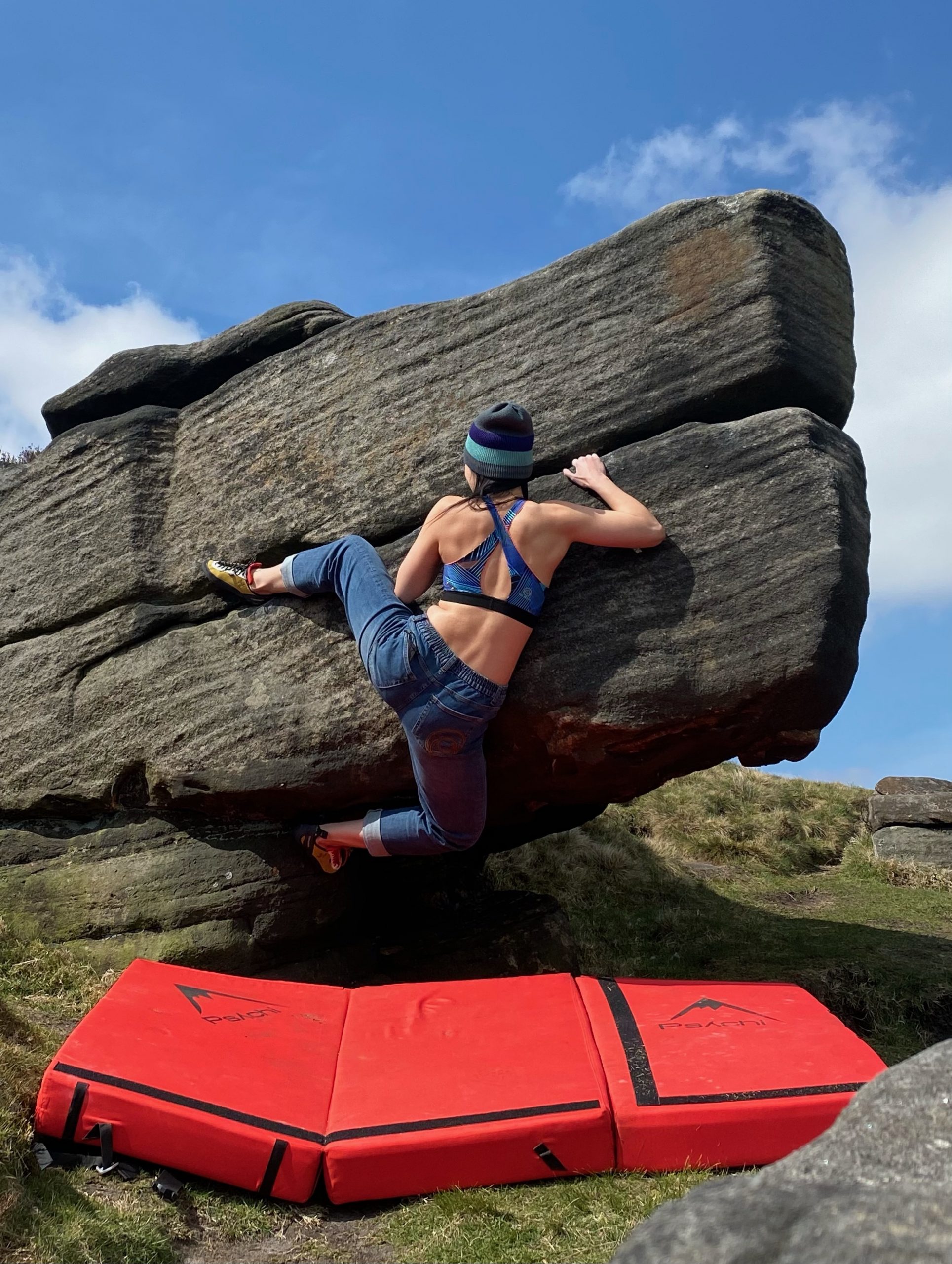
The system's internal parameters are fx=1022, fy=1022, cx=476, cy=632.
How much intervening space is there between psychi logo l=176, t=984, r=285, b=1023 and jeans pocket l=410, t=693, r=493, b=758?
1.94 metres

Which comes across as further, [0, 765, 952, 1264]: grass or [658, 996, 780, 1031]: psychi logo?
[658, 996, 780, 1031]: psychi logo

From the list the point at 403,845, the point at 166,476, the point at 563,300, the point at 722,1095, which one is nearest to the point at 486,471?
the point at 563,300

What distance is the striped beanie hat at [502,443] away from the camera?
7.14m

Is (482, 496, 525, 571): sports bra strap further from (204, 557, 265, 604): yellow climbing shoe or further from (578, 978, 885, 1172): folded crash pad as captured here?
(578, 978, 885, 1172): folded crash pad

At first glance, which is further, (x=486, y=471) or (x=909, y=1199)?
(x=486, y=471)

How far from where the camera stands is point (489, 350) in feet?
26.6

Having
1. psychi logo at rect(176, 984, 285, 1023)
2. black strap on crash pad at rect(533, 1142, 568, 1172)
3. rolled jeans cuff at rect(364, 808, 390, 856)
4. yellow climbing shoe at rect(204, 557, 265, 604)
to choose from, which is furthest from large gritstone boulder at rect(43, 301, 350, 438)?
black strap on crash pad at rect(533, 1142, 568, 1172)

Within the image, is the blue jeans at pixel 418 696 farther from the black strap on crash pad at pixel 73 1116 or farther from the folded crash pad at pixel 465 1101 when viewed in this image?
the black strap on crash pad at pixel 73 1116

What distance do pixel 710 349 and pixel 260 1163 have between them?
593cm

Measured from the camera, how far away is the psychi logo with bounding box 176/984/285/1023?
5.77 m

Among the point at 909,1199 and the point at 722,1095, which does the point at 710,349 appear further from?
the point at 909,1199

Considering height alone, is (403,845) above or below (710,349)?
below

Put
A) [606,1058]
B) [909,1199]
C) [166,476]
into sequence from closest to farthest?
[909,1199], [606,1058], [166,476]

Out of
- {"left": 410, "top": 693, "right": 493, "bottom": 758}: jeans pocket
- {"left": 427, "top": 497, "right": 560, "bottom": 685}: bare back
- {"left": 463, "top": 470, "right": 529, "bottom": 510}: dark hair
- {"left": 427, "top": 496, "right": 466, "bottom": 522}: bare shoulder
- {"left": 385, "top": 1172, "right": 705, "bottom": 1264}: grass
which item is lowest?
{"left": 385, "top": 1172, "right": 705, "bottom": 1264}: grass
